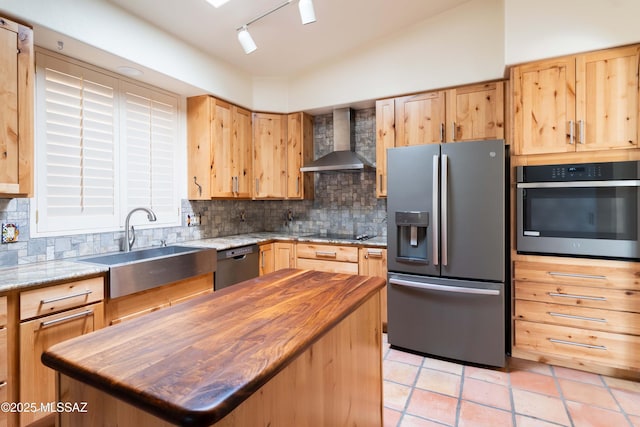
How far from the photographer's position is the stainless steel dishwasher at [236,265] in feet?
9.48

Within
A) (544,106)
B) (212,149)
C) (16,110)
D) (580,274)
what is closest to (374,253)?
(580,274)

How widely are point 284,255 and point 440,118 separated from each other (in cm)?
208

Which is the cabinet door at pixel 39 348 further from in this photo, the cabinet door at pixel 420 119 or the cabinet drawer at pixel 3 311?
the cabinet door at pixel 420 119

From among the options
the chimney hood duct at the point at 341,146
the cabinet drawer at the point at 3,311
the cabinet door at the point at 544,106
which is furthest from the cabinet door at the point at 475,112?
the cabinet drawer at the point at 3,311

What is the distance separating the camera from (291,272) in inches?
70.8

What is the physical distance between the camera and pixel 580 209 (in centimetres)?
228

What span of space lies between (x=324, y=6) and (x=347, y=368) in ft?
8.78

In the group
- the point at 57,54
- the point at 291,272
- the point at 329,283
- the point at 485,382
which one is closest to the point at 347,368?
the point at 329,283

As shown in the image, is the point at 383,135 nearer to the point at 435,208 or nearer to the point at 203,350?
the point at 435,208

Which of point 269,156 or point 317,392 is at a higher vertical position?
point 269,156

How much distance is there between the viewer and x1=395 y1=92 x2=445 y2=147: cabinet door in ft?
9.98

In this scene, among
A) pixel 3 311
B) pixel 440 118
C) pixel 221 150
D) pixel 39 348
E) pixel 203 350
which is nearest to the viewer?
pixel 203 350

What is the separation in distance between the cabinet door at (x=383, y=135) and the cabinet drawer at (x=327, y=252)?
2.20ft

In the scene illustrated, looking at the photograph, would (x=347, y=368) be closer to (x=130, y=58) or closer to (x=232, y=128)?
(x=130, y=58)
